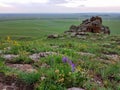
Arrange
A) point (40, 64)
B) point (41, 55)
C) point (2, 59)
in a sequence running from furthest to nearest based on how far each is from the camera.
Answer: point (41, 55) < point (2, 59) < point (40, 64)

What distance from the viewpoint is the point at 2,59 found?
7496 mm

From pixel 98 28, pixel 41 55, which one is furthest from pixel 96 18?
pixel 41 55

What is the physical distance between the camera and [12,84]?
553cm

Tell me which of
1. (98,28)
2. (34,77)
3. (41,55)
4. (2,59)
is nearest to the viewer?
(34,77)

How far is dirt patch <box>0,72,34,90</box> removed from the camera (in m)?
5.36

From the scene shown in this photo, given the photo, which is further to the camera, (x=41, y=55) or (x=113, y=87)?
(x=41, y=55)

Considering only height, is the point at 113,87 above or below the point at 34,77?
below

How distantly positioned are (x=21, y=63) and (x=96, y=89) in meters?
2.53

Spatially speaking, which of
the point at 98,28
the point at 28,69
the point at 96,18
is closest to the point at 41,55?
the point at 28,69

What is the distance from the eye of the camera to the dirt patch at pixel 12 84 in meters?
5.36

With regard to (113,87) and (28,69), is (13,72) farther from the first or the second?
(113,87)

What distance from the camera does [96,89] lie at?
5734 mm

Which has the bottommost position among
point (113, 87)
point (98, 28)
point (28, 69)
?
point (98, 28)

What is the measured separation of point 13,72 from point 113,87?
248 cm
